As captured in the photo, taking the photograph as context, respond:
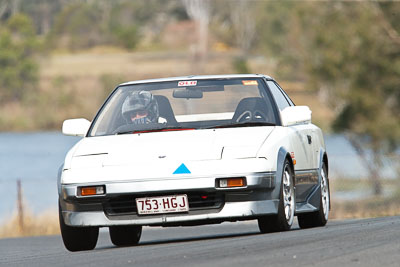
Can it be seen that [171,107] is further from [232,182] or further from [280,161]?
[232,182]

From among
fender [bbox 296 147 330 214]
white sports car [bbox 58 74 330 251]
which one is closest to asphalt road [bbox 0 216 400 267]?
white sports car [bbox 58 74 330 251]

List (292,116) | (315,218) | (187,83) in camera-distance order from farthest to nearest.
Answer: (315,218)
(187,83)
(292,116)

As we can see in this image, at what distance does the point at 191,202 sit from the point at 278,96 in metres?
2.27

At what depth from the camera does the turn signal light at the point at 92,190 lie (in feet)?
29.5

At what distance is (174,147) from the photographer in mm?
9109

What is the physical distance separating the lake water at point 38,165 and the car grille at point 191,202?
1010 cm

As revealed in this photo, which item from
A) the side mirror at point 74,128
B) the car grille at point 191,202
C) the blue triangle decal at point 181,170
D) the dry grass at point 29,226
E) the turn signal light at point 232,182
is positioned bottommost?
the dry grass at point 29,226

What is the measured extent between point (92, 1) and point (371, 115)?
83428mm

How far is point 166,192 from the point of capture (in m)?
8.88

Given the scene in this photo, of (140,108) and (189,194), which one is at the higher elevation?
(140,108)

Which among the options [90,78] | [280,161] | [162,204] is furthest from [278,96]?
[90,78]

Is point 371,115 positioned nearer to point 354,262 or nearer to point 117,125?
point 117,125

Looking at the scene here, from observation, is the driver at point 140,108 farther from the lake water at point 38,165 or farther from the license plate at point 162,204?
the lake water at point 38,165

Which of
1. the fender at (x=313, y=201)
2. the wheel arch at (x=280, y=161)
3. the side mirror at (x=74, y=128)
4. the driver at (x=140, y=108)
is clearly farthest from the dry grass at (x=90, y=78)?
the wheel arch at (x=280, y=161)
